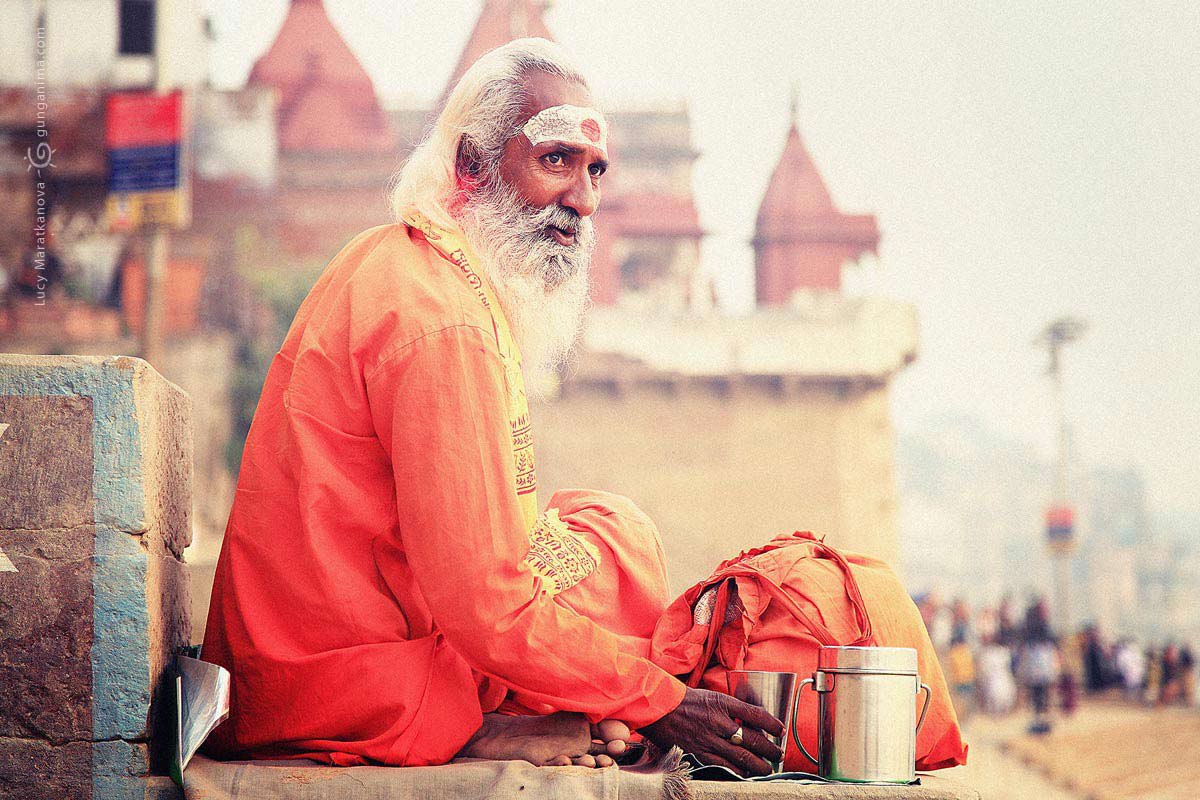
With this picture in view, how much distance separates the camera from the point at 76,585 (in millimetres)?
2203

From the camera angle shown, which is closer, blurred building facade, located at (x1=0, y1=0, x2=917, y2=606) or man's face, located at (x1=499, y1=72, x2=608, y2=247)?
man's face, located at (x1=499, y1=72, x2=608, y2=247)

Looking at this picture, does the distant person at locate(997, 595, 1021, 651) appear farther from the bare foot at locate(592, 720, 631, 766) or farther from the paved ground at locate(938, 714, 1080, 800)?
the bare foot at locate(592, 720, 631, 766)

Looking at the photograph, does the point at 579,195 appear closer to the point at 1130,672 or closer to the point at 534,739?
the point at 534,739

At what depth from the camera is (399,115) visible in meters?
24.9

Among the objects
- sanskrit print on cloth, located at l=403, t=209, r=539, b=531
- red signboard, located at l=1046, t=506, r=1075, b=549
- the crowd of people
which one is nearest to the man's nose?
sanskrit print on cloth, located at l=403, t=209, r=539, b=531

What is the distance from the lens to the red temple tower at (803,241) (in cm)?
2736

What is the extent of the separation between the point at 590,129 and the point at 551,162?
4.2 inches

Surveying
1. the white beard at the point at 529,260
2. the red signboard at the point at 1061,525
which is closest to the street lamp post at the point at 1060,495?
the red signboard at the point at 1061,525

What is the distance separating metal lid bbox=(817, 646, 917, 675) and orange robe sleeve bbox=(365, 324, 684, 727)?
0.94 ft

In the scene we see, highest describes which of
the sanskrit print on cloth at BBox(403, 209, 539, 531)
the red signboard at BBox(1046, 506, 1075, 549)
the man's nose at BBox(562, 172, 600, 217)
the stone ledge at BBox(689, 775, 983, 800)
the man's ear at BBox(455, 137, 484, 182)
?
the man's ear at BBox(455, 137, 484, 182)

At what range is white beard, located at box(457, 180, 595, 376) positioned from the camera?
258 centimetres

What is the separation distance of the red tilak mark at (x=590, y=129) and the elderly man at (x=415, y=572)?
0.37 metres

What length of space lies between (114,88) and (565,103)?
20.9 metres

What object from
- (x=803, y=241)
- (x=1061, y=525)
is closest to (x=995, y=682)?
(x=1061, y=525)
